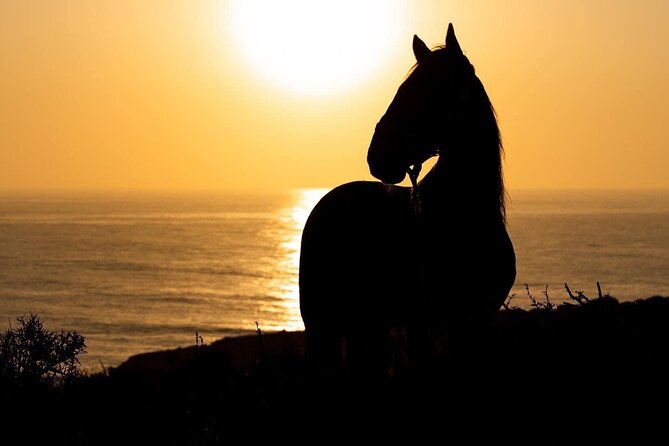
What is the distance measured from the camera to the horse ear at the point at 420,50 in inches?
257

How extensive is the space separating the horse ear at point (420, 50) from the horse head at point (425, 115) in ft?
0.09

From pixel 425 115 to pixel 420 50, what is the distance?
0.51 metres

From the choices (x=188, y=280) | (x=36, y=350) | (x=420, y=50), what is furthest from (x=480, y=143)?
(x=188, y=280)

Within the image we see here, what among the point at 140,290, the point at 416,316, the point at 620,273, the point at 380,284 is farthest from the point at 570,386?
the point at 620,273

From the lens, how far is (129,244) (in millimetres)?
184250

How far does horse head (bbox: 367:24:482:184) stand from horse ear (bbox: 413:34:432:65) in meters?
0.03

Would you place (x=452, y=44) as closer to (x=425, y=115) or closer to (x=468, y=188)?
(x=425, y=115)

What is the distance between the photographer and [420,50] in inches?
258

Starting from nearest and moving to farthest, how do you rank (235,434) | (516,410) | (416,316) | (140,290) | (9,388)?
1. (516,410)
2. (235,434)
3. (416,316)
4. (9,388)
5. (140,290)

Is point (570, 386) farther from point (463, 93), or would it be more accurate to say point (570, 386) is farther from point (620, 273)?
point (620, 273)

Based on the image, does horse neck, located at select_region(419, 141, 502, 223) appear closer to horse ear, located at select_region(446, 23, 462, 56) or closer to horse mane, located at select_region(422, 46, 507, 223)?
horse mane, located at select_region(422, 46, 507, 223)

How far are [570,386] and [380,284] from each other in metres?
2.30

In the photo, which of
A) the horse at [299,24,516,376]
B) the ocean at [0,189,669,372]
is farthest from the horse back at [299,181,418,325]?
the ocean at [0,189,669,372]

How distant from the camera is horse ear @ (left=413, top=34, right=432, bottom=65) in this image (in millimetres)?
6524
